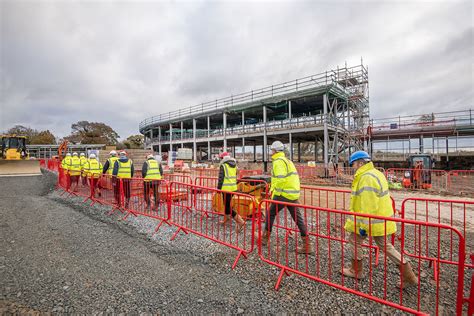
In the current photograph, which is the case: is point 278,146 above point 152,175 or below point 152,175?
above

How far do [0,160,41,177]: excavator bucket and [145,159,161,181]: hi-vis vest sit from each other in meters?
14.2

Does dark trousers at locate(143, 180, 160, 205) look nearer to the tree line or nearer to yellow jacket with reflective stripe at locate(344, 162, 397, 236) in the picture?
yellow jacket with reflective stripe at locate(344, 162, 397, 236)

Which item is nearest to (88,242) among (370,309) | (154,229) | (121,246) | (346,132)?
(121,246)

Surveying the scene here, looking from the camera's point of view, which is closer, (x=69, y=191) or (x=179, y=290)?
(x=179, y=290)

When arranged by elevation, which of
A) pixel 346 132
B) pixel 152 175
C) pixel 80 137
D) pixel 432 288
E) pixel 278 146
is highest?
pixel 80 137

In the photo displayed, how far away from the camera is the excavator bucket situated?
14.3m

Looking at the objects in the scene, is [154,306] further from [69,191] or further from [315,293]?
[69,191]

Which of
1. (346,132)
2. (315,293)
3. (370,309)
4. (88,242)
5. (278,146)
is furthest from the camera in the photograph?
(346,132)

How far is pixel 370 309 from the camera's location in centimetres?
256

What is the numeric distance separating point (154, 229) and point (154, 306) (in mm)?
2576

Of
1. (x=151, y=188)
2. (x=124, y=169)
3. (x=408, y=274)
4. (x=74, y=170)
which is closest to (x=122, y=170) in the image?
(x=124, y=169)

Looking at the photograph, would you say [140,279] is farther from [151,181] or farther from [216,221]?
[151,181]

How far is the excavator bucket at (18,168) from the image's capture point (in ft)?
47.0

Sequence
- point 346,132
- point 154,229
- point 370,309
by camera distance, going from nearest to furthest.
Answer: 1. point 370,309
2. point 154,229
3. point 346,132
